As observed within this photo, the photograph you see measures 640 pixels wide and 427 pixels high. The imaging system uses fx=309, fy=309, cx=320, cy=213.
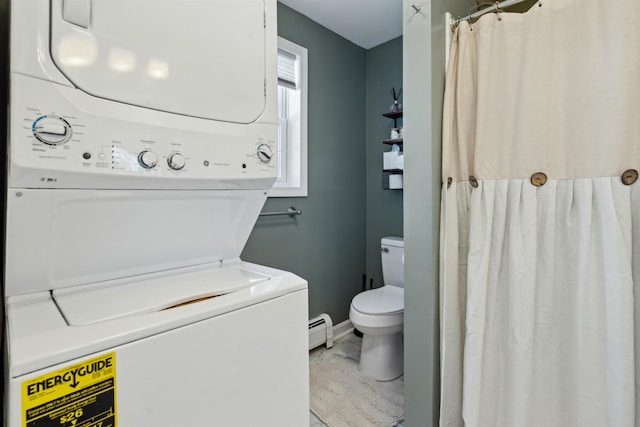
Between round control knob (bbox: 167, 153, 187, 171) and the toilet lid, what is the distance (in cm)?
147

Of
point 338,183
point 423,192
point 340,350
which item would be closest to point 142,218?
point 423,192

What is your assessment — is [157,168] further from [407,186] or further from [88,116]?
[407,186]

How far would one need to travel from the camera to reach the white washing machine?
2.07 feet

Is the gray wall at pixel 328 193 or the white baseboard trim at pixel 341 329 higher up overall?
the gray wall at pixel 328 193

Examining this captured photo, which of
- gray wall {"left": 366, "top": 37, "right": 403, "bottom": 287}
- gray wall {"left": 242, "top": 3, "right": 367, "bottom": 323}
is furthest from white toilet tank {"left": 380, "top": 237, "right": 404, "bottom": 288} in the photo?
gray wall {"left": 242, "top": 3, "right": 367, "bottom": 323}

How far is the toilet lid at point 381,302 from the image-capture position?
196cm

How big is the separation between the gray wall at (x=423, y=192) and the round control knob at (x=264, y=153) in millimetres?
751

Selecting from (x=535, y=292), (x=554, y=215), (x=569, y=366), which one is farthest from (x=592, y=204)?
(x=569, y=366)

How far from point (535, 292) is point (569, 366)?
11.6 inches

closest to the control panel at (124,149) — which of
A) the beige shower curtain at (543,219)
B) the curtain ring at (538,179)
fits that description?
the beige shower curtain at (543,219)

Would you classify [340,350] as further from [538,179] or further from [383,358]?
[538,179]

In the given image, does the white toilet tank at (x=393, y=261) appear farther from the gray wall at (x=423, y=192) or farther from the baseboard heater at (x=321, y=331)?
the gray wall at (x=423, y=192)

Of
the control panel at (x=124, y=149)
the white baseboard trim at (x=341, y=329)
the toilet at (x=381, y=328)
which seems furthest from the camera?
the white baseboard trim at (x=341, y=329)

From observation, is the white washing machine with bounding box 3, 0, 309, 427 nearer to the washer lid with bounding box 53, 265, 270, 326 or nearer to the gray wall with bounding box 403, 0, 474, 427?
the washer lid with bounding box 53, 265, 270, 326
